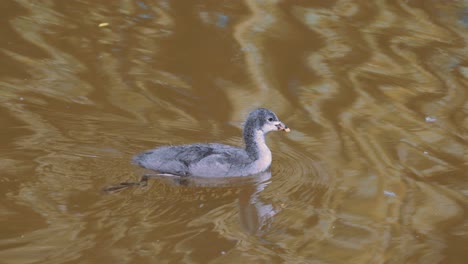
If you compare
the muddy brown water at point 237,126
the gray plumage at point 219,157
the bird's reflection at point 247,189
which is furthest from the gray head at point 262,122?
the bird's reflection at point 247,189

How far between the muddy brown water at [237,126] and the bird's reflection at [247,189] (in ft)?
0.09

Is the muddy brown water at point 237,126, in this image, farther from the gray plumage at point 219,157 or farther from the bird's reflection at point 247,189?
the gray plumage at point 219,157

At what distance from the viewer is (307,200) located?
7.99 metres

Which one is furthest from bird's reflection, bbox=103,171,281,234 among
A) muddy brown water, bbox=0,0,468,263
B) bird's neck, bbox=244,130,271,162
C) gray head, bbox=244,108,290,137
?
gray head, bbox=244,108,290,137

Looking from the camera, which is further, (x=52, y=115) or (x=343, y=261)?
(x=52, y=115)

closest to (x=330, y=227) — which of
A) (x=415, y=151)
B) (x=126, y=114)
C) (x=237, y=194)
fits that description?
(x=237, y=194)

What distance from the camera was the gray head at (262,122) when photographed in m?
8.84

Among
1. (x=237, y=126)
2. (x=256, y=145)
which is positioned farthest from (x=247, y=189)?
(x=237, y=126)

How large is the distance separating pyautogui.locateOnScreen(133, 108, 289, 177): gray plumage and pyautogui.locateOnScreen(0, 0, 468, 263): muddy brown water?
0.15 meters

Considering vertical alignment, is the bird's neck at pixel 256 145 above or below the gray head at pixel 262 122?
below

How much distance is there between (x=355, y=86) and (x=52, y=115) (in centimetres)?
345

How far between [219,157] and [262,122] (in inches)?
25.0

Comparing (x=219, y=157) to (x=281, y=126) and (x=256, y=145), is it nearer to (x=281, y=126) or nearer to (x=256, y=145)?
(x=256, y=145)

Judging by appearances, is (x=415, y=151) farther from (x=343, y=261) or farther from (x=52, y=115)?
(x=52, y=115)
